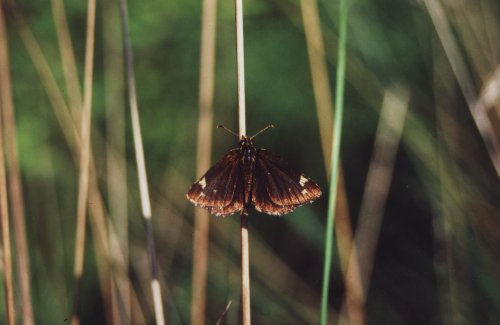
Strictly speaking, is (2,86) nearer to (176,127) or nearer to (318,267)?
(176,127)

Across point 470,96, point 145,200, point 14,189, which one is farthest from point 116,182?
point 470,96

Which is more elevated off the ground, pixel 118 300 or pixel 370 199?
pixel 118 300

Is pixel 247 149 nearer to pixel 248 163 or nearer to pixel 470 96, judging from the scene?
pixel 248 163

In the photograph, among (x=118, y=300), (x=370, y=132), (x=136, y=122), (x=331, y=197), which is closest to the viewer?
(x=331, y=197)

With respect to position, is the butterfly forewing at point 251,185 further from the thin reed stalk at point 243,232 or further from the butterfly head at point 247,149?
the thin reed stalk at point 243,232

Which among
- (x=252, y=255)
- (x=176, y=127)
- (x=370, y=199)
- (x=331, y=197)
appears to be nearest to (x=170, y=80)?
(x=176, y=127)

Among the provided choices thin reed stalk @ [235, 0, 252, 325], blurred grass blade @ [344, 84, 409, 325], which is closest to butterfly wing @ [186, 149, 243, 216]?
thin reed stalk @ [235, 0, 252, 325]

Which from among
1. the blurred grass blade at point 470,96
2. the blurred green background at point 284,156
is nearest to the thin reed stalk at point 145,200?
the blurred green background at point 284,156

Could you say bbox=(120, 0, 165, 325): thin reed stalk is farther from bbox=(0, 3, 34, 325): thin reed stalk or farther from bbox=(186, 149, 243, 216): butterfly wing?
bbox=(0, 3, 34, 325): thin reed stalk
